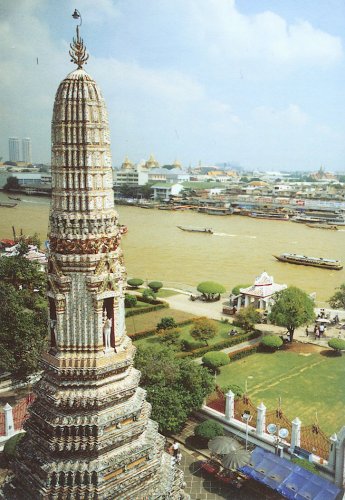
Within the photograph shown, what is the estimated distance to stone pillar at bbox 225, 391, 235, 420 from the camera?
40.3 feet

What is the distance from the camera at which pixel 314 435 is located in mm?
11602

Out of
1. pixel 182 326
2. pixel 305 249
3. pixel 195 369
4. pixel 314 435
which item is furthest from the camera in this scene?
pixel 305 249

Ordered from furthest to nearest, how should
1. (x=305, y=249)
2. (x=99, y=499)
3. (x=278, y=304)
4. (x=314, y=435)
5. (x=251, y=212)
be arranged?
1. (x=251, y=212)
2. (x=305, y=249)
3. (x=278, y=304)
4. (x=314, y=435)
5. (x=99, y=499)

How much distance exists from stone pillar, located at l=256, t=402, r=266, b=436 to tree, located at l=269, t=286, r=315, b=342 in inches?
319

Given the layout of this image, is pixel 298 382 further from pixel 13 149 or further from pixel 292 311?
pixel 13 149

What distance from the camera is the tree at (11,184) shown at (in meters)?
32.3

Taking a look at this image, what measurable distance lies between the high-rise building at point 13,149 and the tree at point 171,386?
12.4 meters

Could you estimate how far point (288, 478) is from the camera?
989 centimetres

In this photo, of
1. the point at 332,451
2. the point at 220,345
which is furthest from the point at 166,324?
the point at 332,451

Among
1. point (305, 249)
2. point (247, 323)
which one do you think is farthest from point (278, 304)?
point (305, 249)

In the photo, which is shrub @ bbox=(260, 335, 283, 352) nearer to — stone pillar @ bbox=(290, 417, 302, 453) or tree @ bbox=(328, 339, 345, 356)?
tree @ bbox=(328, 339, 345, 356)

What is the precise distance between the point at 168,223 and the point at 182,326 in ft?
123

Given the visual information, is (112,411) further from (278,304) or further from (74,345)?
(278,304)

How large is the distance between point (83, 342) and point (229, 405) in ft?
23.5
